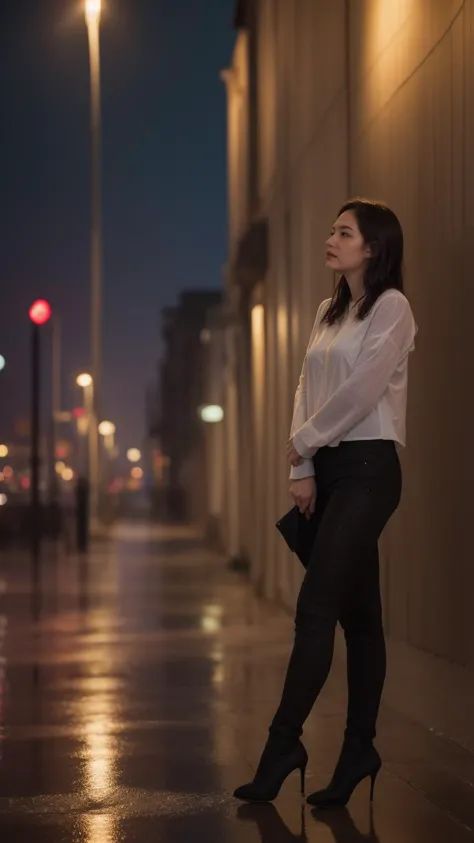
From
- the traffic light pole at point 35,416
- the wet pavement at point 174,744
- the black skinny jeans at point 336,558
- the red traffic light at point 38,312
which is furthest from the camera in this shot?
the traffic light pole at point 35,416

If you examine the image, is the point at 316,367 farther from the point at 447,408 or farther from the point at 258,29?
the point at 258,29

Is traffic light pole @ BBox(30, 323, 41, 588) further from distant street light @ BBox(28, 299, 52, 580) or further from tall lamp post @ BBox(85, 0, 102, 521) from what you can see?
tall lamp post @ BBox(85, 0, 102, 521)

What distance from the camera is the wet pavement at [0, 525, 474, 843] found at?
4996 millimetres

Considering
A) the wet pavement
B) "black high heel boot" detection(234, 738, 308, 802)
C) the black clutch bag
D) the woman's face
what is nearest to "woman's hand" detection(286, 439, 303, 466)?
the black clutch bag

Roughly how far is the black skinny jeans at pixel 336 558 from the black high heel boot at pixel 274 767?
0.04m

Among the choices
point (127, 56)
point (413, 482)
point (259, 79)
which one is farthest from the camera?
point (127, 56)

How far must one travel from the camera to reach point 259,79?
18.8 metres

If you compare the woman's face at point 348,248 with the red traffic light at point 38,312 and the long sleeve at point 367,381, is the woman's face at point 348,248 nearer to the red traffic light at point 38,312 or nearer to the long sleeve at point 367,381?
the long sleeve at point 367,381

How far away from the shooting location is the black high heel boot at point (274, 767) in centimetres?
516

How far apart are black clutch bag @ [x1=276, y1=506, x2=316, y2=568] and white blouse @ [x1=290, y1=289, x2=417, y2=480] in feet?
0.55

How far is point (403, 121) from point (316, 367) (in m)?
2.83

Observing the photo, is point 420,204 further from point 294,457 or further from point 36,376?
point 36,376

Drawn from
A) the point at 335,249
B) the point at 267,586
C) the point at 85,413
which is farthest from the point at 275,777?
the point at 85,413

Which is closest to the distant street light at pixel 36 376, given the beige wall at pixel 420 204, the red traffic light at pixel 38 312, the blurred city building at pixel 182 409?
the red traffic light at pixel 38 312
